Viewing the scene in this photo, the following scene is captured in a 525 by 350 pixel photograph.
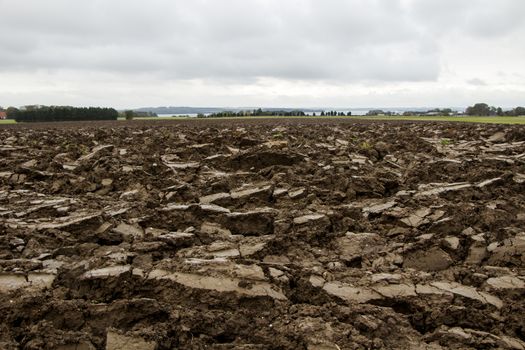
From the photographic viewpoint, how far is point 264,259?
20.2ft

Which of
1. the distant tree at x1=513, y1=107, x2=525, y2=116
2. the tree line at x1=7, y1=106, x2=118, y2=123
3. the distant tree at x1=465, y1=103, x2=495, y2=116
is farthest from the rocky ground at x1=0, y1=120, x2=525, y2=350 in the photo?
the distant tree at x1=465, y1=103, x2=495, y2=116

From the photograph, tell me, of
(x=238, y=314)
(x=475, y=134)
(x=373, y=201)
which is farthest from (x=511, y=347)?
(x=475, y=134)

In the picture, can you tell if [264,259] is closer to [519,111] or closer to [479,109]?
[519,111]

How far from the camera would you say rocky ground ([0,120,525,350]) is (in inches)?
177

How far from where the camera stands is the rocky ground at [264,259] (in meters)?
4.49

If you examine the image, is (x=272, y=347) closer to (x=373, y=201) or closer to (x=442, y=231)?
(x=442, y=231)

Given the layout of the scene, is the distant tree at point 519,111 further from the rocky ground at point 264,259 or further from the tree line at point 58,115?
the rocky ground at point 264,259

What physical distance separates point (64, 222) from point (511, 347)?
6.34 meters

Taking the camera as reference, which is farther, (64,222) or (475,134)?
(475,134)

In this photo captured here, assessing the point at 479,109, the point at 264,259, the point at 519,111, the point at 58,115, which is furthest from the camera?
the point at 479,109

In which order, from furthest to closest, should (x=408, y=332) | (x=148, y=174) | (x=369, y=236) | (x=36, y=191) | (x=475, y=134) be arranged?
(x=475, y=134), (x=148, y=174), (x=36, y=191), (x=369, y=236), (x=408, y=332)

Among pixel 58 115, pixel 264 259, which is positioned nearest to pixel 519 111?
pixel 58 115

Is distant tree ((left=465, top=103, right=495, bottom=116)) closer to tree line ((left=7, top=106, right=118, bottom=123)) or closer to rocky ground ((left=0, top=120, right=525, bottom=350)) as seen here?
tree line ((left=7, top=106, right=118, bottom=123))

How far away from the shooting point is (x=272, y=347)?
4.27 m
